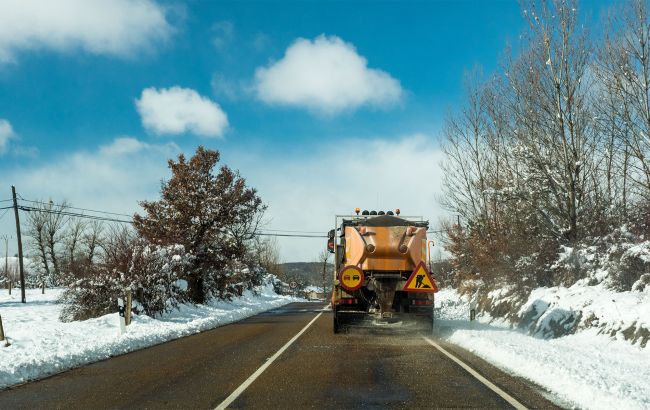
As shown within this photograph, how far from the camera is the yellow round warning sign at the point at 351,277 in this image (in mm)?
14508

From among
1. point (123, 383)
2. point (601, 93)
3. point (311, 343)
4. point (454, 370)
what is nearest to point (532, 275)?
point (601, 93)

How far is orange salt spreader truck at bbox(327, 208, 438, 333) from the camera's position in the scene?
14727 millimetres

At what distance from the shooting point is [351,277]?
47.8 feet

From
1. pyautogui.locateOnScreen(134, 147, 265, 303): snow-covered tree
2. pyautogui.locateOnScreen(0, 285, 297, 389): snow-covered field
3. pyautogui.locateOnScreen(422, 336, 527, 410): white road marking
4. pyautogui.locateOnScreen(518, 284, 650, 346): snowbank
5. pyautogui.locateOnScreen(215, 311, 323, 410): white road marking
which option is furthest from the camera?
pyautogui.locateOnScreen(134, 147, 265, 303): snow-covered tree

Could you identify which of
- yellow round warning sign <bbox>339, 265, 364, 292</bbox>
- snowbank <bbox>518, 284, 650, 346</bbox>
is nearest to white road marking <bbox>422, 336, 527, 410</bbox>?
yellow round warning sign <bbox>339, 265, 364, 292</bbox>

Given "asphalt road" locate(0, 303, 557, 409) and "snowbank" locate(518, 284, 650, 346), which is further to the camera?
"snowbank" locate(518, 284, 650, 346)

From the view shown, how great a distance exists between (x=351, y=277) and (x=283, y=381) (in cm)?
646

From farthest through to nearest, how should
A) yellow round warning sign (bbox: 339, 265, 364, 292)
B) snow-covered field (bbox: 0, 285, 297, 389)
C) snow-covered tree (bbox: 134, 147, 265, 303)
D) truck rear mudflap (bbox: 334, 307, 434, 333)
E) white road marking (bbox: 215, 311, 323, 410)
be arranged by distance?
snow-covered tree (bbox: 134, 147, 265, 303) → truck rear mudflap (bbox: 334, 307, 434, 333) → yellow round warning sign (bbox: 339, 265, 364, 292) → snow-covered field (bbox: 0, 285, 297, 389) → white road marking (bbox: 215, 311, 323, 410)

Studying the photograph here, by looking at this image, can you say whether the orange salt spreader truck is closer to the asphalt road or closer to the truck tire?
the truck tire

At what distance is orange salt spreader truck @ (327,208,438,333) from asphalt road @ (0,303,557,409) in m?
1.89

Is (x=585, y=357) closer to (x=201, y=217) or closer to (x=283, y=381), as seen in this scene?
(x=283, y=381)

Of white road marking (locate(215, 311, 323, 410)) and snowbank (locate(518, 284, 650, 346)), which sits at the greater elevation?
snowbank (locate(518, 284, 650, 346))

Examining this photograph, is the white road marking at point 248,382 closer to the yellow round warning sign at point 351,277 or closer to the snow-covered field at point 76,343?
the yellow round warning sign at point 351,277

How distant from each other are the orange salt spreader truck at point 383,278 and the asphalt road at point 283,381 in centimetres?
189
